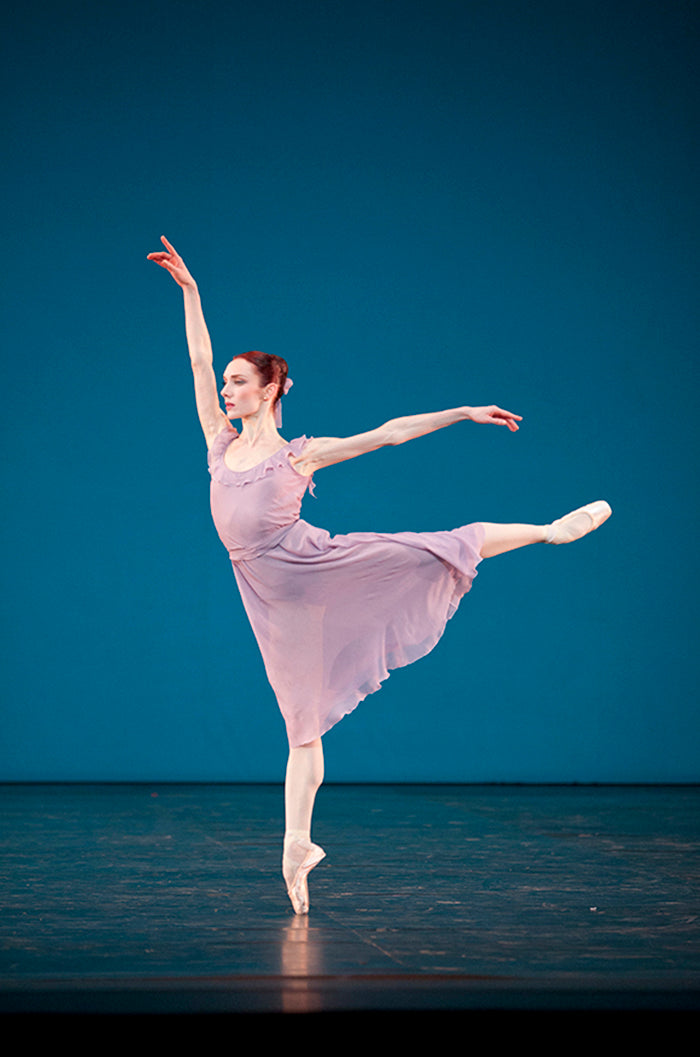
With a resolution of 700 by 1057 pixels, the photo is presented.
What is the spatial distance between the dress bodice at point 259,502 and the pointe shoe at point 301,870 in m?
0.74

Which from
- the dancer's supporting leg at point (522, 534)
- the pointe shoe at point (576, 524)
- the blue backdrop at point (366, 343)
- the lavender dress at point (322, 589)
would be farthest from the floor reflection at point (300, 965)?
the blue backdrop at point (366, 343)

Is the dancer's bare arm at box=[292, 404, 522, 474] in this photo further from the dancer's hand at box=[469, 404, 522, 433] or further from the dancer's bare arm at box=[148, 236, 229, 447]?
the dancer's bare arm at box=[148, 236, 229, 447]

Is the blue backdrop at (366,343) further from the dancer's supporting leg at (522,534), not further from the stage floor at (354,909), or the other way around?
the dancer's supporting leg at (522,534)

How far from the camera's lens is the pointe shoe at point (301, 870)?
2.84 m

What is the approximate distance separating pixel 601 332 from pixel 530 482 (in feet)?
2.97

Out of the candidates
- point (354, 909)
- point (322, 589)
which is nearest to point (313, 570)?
point (322, 589)

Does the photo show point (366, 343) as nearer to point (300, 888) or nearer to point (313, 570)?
point (313, 570)

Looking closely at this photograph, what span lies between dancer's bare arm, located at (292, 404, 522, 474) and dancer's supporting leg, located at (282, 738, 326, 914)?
739 mm

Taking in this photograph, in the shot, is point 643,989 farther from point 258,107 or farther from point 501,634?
point 258,107

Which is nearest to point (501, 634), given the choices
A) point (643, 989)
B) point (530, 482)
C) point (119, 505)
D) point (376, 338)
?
point (530, 482)

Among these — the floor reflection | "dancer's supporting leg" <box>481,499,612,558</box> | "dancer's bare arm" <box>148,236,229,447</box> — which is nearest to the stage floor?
the floor reflection

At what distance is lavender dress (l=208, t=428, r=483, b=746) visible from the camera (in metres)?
2.96

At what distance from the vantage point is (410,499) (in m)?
6.03

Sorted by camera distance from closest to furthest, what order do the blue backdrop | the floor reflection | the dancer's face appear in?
the floor reflection < the dancer's face < the blue backdrop
